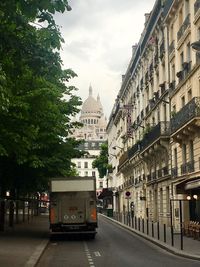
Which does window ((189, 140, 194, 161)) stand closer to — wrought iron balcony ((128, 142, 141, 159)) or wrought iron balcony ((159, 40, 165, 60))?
wrought iron balcony ((159, 40, 165, 60))

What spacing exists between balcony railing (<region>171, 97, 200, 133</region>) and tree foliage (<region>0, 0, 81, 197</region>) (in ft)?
21.3

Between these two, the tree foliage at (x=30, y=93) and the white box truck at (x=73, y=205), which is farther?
the white box truck at (x=73, y=205)

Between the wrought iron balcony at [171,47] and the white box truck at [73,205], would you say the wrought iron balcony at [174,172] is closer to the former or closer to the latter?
the wrought iron balcony at [171,47]

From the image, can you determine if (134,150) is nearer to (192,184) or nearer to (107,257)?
(192,184)

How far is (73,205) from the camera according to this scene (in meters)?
25.7

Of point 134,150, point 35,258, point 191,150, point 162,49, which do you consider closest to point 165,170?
point 191,150

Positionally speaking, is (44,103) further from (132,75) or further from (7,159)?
(132,75)

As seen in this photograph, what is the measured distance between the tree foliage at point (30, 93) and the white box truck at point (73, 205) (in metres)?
1.96

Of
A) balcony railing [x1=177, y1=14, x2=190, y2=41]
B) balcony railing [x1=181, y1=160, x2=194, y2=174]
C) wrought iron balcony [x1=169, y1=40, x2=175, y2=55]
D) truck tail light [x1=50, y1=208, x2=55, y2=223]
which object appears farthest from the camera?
wrought iron balcony [x1=169, y1=40, x2=175, y2=55]

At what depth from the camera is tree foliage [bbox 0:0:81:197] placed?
8.41 m

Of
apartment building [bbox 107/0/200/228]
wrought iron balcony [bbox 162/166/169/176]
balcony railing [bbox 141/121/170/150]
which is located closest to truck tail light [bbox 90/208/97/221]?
apartment building [bbox 107/0/200/228]

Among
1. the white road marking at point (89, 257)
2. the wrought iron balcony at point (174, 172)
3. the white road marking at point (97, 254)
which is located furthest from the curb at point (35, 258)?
the wrought iron balcony at point (174, 172)

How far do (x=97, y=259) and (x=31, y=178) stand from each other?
1444 centimetres

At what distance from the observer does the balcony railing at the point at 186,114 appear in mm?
27297
